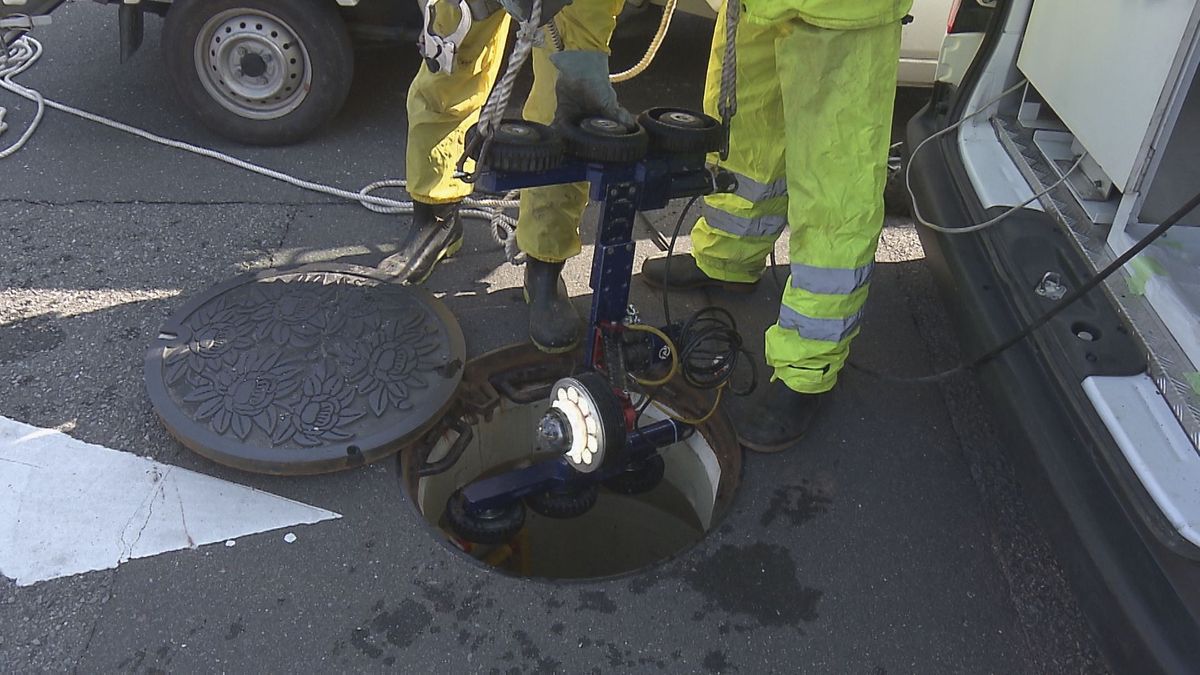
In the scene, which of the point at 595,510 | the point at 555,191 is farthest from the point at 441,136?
the point at 595,510

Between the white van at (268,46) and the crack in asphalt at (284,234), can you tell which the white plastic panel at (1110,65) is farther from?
the crack in asphalt at (284,234)

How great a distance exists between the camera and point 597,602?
6.68ft

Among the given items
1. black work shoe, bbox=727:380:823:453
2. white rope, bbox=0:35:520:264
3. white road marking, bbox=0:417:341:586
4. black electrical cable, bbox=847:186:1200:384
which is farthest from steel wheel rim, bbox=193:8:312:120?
black electrical cable, bbox=847:186:1200:384

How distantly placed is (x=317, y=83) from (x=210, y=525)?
225cm

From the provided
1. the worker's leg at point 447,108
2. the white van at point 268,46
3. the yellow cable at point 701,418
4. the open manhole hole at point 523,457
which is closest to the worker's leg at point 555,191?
the worker's leg at point 447,108

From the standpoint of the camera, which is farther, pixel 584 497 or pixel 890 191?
pixel 890 191

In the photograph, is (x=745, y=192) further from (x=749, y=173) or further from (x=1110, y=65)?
(x=1110, y=65)

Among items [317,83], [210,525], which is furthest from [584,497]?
[317,83]

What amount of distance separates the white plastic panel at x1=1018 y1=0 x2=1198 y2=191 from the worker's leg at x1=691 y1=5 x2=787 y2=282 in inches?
30.3

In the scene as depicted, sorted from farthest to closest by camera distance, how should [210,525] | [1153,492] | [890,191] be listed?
[890,191], [210,525], [1153,492]

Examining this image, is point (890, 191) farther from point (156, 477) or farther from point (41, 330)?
point (41, 330)

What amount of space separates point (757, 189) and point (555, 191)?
633 millimetres

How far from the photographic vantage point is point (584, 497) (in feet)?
8.38

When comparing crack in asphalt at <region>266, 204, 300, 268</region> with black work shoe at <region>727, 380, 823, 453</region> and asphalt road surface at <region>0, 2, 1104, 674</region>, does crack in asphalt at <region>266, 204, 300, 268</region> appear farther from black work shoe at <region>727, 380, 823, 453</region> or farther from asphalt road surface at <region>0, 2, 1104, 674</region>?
black work shoe at <region>727, 380, 823, 453</region>
